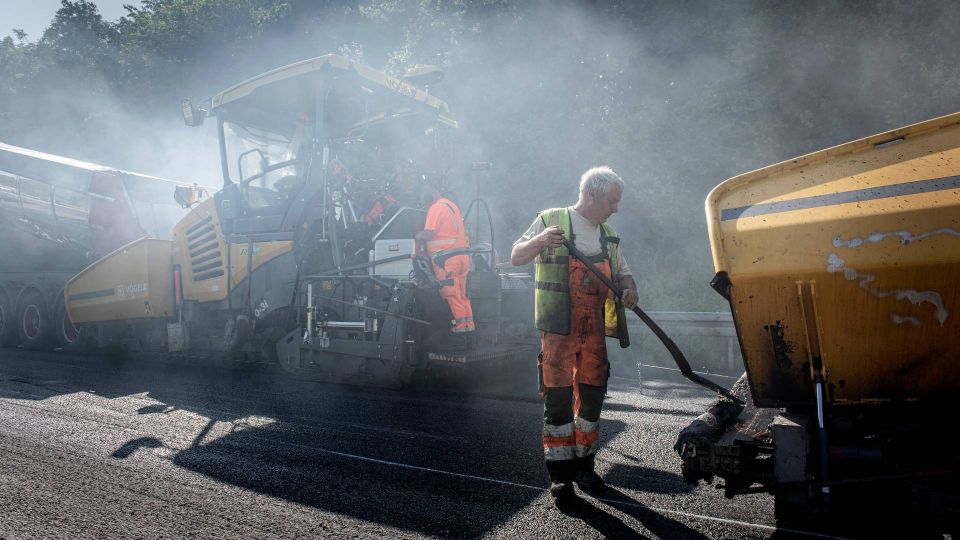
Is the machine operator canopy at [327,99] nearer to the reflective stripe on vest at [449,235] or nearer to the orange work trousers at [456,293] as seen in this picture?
the reflective stripe on vest at [449,235]

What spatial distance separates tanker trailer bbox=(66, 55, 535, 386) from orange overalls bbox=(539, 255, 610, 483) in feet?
7.76

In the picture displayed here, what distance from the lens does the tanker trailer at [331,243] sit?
6195 mm

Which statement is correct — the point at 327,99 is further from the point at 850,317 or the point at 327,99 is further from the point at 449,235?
the point at 850,317

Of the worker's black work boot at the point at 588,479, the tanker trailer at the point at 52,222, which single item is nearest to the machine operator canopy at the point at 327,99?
the tanker trailer at the point at 52,222

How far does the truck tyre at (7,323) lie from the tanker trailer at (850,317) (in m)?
11.5

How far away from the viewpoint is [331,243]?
6605 millimetres

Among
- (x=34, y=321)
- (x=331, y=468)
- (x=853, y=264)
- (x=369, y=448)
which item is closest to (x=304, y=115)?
(x=369, y=448)

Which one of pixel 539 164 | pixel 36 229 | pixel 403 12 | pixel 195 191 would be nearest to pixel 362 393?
pixel 195 191

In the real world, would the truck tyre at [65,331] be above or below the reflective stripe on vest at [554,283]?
below

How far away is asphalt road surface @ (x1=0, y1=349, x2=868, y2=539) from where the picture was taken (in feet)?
9.66

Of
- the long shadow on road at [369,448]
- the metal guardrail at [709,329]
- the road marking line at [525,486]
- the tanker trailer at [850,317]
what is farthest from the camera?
the metal guardrail at [709,329]

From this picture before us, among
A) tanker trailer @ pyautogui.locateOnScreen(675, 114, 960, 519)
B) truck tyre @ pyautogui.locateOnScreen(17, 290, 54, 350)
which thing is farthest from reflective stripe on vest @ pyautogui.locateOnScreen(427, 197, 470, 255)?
truck tyre @ pyautogui.locateOnScreen(17, 290, 54, 350)

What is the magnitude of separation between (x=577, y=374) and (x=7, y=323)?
10964 millimetres

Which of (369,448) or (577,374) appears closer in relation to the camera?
(577,374)
